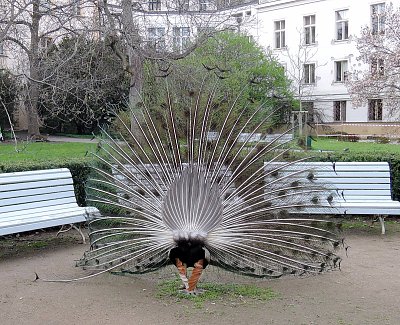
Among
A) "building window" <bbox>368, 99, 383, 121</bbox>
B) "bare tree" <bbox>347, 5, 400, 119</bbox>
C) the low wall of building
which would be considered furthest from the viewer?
"building window" <bbox>368, 99, 383, 121</bbox>

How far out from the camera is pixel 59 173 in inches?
316

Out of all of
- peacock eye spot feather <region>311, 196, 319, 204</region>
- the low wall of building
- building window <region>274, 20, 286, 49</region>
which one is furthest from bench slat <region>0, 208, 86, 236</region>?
building window <region>274, 20, 286, 49</region>

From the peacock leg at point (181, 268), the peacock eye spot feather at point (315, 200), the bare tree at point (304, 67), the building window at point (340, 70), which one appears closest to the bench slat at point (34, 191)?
the peacock leg at point (181, 268)

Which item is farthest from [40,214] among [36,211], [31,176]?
[31,176]

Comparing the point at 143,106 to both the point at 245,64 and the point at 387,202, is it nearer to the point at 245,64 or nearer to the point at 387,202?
the point at 387,202

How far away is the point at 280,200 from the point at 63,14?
5867mm

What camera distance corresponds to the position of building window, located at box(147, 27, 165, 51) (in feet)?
41.9

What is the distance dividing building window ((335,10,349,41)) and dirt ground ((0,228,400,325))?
3535 centimetres

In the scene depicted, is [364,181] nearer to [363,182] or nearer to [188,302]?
[363,182]

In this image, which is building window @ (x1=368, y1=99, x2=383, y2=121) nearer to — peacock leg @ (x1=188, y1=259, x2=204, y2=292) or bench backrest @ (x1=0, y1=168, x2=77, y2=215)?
bench backrest @ (x1=0, y1=168, x2=77, y2=215)

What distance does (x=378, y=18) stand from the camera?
36.9m

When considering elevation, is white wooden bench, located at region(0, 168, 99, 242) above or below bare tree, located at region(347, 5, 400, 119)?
below

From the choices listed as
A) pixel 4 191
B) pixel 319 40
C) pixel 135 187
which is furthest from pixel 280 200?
pixel 319 40

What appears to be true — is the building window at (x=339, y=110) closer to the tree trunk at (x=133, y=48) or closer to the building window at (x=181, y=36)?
the building window at (x=181, y=36)
